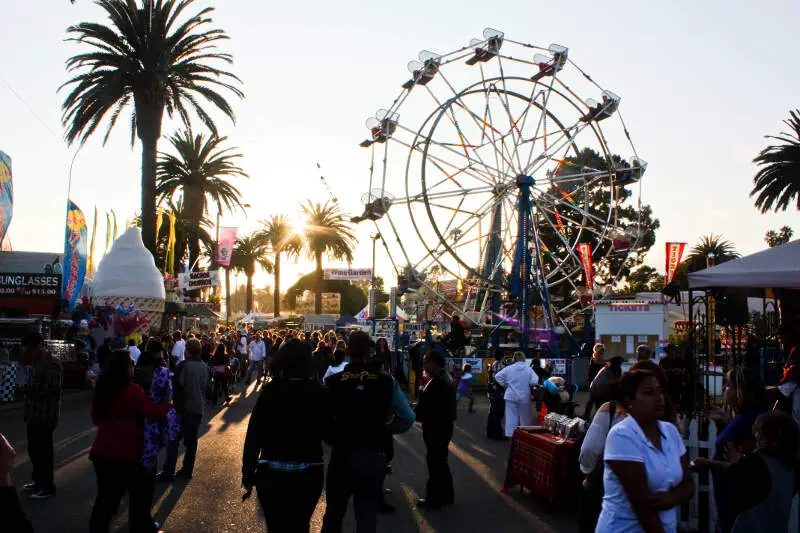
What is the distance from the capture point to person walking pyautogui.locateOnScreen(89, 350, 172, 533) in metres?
5.95

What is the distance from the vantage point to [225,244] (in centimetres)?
4128

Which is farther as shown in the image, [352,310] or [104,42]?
[352,310]

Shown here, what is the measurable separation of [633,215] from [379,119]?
96.6ft

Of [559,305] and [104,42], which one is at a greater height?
[104,42]

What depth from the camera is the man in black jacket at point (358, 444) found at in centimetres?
538

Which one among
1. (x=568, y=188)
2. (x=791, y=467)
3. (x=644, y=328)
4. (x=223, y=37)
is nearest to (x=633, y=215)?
(x=568, y=188)

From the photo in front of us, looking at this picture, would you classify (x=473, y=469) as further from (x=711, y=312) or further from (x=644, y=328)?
(x=644, y=328)

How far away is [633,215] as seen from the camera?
5288cm

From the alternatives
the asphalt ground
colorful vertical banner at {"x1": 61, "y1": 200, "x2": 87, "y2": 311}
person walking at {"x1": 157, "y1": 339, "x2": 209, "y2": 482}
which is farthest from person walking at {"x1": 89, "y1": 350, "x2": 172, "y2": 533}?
colorful vertical banner at {"x1": 61, "y1": 200, "x2": 87, "y2": 311}

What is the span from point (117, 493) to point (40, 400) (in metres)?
2.50

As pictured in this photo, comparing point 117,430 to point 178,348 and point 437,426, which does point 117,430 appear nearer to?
point 437,426

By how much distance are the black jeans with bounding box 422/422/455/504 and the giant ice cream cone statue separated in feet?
64.1

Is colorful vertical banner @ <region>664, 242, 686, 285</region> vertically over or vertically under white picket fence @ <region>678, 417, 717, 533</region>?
over

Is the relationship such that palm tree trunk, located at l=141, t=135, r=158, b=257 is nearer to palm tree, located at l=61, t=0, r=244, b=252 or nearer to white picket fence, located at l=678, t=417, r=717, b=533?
palm tree, located at l=61, t=0, r=244, b=252
